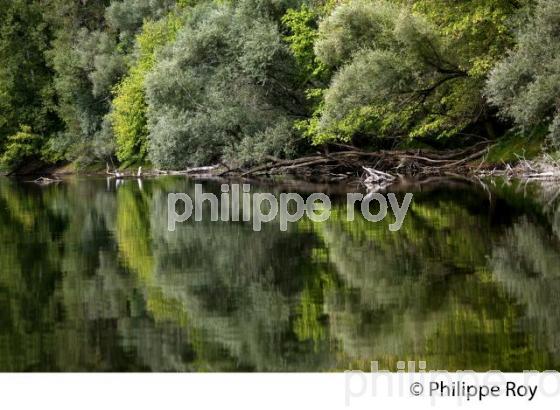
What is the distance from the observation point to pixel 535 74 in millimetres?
28781

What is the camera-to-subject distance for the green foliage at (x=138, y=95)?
6097 cm

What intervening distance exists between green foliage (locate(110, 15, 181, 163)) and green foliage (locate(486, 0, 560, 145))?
34080 mm

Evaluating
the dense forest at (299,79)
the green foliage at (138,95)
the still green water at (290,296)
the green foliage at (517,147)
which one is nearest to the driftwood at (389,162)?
the green foliage at (517,147)

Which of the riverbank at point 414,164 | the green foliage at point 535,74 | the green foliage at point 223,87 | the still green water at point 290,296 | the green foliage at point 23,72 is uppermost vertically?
the green foliage at point 23,72

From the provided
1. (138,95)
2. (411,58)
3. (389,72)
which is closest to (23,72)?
(138,95)

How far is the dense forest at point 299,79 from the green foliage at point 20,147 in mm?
278

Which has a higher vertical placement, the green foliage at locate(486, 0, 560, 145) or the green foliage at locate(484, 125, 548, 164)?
the green foliage at locate(486, 0, 560, 145)

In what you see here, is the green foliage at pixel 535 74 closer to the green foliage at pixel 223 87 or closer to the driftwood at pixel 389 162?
the driftwood at pixel 389 162

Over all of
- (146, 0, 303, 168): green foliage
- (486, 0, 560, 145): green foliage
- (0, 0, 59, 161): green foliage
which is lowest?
(486, 0, 560, 145): green foliage

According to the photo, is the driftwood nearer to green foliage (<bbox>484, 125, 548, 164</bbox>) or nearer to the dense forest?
green foliage (<bbox>484, 125, 548, 164</bbox>)

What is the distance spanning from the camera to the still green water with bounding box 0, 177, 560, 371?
25.8 ft

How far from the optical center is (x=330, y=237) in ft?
53.8

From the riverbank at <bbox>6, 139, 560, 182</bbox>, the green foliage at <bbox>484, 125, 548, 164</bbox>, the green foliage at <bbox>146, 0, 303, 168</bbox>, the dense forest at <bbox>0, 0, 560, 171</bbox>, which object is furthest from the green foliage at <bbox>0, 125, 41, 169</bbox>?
the green foliage at <bbox>484, 125, 548, 164</bbox>

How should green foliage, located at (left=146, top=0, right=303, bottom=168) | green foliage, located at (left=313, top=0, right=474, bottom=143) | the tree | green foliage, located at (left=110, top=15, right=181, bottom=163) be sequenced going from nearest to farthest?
the tree
green foliage, located at (left=313, top=0, right=474, bottom=143)
green foliage, located at (left=146, top=0, right=303, bottom=168)
green foliage, located at (left=110, top=15, right=181, bottom=163)
